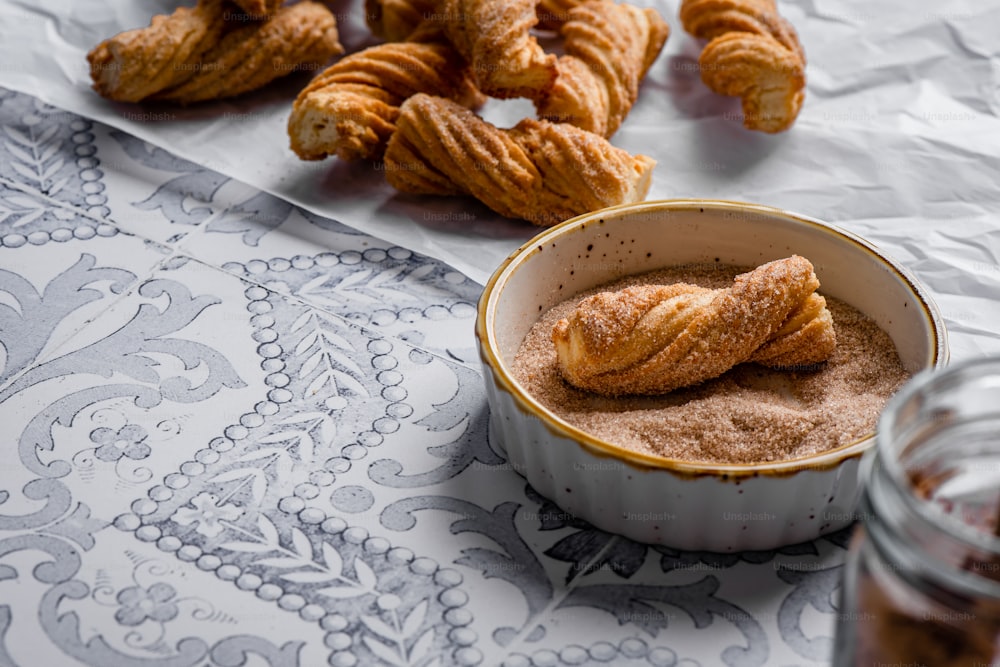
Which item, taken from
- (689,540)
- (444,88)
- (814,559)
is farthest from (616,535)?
(444,88)

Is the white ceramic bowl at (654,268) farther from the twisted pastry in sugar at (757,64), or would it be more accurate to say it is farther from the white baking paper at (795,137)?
the twisted pastry in sugar at (757,64)

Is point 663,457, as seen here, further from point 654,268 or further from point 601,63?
point 601,63

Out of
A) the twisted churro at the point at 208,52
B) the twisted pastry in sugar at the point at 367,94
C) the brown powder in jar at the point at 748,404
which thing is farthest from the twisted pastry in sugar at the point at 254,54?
the brown powder in jar at the point at 748,404

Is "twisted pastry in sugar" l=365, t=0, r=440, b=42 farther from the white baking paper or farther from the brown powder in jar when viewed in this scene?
the brown powder in jar

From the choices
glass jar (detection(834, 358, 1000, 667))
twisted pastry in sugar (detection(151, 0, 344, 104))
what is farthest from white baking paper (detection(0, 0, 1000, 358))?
glass jar (detection(834, 358, 1000, 667))

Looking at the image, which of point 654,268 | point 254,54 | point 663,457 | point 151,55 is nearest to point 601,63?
point 654,268

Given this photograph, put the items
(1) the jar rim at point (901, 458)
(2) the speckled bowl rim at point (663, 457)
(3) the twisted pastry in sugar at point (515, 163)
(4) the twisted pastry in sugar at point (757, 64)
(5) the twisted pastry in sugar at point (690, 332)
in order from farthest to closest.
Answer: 1. (4) the twisted pastry in sugar at point (757, 64)
2. (3) the twisted pastry in sugar at point (515, 163)
3. (5) the twisted pastry in sugar at point (690, 332)
4. (2) the speckled bowl rim at point (663, 457)
5. (1) the jar rim at point (901, 458)

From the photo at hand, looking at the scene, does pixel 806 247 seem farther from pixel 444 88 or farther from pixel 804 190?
pixel 444 88
